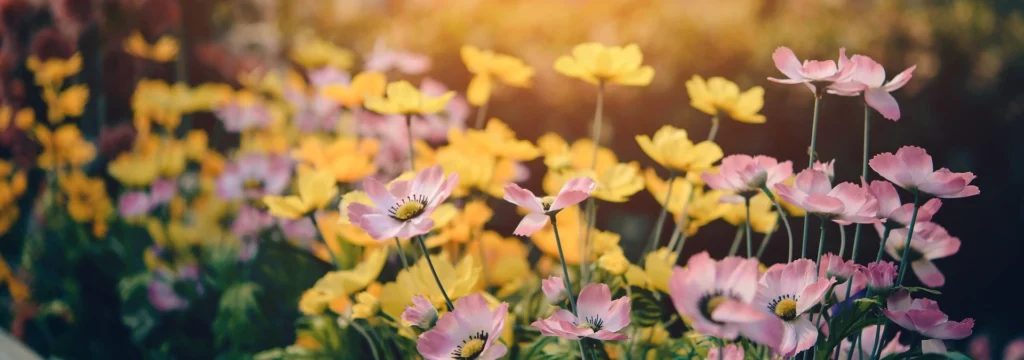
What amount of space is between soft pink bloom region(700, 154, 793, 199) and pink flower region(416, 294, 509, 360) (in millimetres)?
253

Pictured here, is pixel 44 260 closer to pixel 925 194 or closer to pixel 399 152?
pixel 399 152

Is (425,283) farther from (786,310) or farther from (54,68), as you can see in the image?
(54,68)

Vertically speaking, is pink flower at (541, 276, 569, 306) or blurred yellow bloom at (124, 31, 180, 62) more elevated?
pink flower at (541, 276, 569, 306)

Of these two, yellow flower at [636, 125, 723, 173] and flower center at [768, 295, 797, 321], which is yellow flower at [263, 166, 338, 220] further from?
flower center at [768, 295, 797, 321]

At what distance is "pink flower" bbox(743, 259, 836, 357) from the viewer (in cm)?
60

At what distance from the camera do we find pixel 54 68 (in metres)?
2.07

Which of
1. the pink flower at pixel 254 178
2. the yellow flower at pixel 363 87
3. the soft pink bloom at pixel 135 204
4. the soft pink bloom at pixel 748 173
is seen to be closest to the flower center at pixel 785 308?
the soft pink bloom at pixel 748 173

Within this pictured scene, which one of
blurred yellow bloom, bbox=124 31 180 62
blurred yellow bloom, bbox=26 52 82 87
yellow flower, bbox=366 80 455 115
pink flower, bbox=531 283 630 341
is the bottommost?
blurred yellow bloom, bbox=26 52 82 87

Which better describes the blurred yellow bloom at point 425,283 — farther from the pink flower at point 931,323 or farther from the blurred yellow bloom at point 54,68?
the blurred yellow bloom at point 54,68

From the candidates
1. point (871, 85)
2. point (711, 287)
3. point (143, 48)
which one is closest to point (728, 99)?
point (871, 85)

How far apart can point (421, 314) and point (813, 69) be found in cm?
43

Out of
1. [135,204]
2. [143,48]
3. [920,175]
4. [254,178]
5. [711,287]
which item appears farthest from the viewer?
[143,48]

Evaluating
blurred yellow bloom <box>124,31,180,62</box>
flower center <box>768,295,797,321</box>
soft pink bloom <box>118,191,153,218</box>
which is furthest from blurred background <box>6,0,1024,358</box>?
flower center <box>768,295,797,321</box>

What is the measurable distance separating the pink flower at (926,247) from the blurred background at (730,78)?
93cm
